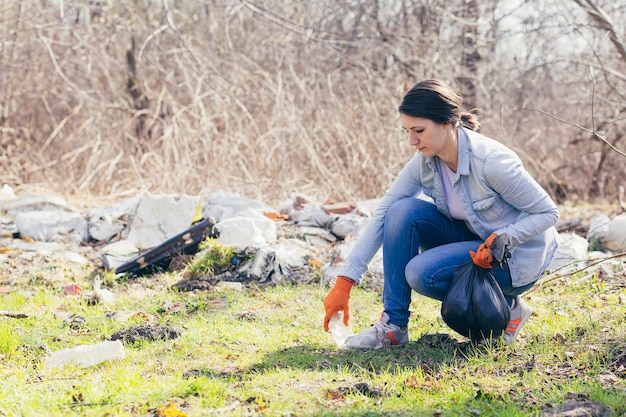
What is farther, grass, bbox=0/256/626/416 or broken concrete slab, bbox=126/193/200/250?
broken concrete slab, bbox=126/193/200/250

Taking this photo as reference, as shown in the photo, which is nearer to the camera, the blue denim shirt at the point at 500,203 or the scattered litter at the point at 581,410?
the scattered litter at the point at 581,410

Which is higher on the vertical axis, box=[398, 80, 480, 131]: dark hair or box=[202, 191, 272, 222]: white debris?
box=[398, 80, 480, 131]: dark hair

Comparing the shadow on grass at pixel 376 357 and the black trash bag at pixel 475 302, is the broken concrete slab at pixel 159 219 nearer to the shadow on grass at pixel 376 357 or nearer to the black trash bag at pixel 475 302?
the shadow on grass at pixel 376 357

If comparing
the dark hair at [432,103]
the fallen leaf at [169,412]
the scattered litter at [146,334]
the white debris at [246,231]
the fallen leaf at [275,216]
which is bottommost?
the fallen leaf at [275,216]

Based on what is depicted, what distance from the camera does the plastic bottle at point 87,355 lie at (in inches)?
139

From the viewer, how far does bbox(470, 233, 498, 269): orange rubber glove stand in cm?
353

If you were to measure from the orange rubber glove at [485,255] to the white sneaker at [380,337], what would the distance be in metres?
0.59

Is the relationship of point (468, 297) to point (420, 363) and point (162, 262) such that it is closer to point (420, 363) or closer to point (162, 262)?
point (420, 363)

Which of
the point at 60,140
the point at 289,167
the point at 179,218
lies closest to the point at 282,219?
the point at 179,218

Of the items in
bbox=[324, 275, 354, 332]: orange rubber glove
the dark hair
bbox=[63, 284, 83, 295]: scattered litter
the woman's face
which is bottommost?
bbox=[63, 284, 83, 295]: scattered litter

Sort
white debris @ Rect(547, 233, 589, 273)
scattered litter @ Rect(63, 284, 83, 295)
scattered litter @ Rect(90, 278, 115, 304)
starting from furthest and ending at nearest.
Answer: white debris @ Rect(547, 233, 589, 273), scattered litter @ Rect(63, 284, 83, 295), scattered litter @ Rect(90, 278, 115, 304)

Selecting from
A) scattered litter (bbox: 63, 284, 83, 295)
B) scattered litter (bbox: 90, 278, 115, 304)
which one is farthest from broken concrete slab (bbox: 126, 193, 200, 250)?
scattered litter (bbox: 90, 278, 115, 304)

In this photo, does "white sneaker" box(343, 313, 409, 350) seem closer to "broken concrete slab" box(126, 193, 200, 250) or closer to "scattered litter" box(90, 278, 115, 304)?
"scattered litter" box(90, 278, 115, 304)

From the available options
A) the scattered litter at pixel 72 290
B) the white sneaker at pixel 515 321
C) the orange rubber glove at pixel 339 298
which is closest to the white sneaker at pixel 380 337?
the orange rubber glove at pixel 339 298
